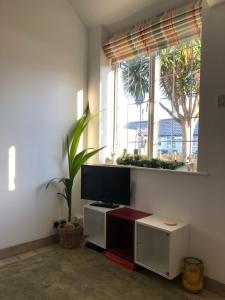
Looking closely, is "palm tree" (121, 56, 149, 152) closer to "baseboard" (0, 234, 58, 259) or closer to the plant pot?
the plant pot

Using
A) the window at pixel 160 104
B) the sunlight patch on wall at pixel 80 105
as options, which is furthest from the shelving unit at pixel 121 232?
the sunlight patch on wall at pixel 80 105

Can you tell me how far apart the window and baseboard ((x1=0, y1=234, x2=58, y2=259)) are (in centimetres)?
134

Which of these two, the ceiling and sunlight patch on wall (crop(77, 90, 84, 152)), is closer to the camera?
the ceiling

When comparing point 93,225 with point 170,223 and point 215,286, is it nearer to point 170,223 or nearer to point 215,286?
point 170,223

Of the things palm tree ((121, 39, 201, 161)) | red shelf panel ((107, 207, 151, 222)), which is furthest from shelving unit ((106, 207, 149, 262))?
palm tree ((121, 39, 201, 161))

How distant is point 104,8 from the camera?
326 centimetres

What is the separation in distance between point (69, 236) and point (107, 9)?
2762mm

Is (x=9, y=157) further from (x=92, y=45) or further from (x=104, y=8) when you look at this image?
(x=104, y=8)

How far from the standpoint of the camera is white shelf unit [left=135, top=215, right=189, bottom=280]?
92.6 inches

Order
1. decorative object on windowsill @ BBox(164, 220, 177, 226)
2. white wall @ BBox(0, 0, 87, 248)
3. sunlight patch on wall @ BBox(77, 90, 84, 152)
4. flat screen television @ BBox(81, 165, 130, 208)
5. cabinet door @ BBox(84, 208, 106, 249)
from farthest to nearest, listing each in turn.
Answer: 1. sunlight patch on wall @ BBox(77, 90, 84, 152)
2. cabinet door @ BBox(84, 208, 106, 249)
3. flat screen television @ BBox(81, 165, 130, 208)
4. white wall @ BBox(0, 0, 87, 248)
5. decorative object on windowsill @ BBox(164, 220, 177, 226)

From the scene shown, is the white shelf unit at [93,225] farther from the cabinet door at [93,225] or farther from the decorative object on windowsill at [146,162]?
the decorative object on windowsill at [146,162]

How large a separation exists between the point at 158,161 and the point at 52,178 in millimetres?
1315

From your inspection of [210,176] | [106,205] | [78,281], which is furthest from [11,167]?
[210,176]

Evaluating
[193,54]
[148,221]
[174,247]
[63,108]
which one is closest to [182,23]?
[193,54]
